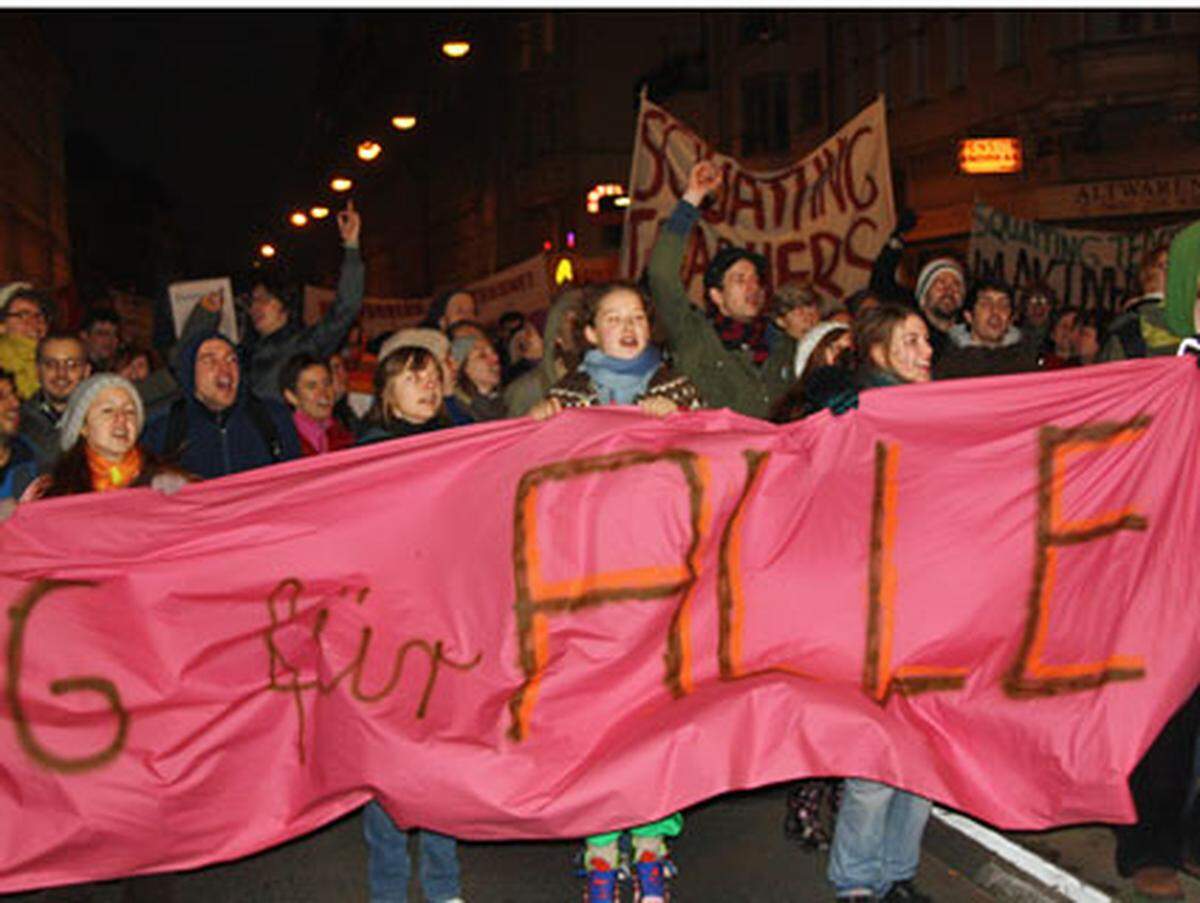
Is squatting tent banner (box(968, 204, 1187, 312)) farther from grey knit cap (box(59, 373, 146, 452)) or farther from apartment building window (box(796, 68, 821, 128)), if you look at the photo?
apartment building window (box(796, 68, 821, 128))

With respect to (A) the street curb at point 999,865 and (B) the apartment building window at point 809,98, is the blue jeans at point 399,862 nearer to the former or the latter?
(A) the street curb at point 999,865

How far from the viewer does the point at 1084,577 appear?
14.3 ft

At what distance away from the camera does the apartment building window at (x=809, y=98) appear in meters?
38.4

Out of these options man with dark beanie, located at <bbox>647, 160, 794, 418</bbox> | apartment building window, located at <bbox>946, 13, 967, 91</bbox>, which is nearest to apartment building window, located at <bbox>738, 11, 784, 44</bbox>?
apartment building window, located at <bbox>946, 13, 967, 91</bbox>

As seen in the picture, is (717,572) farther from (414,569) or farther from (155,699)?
(155,699)

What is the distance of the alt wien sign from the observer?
90.1ft

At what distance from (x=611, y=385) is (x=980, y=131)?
26.7 m

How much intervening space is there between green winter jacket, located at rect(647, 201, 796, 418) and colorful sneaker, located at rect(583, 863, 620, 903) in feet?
5.59

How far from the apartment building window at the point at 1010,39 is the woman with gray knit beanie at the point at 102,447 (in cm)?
2654

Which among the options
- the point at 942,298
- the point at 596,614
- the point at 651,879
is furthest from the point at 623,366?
the point at 942,298

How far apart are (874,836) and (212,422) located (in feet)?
9.42

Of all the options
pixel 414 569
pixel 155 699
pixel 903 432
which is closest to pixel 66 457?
pixel 155 699

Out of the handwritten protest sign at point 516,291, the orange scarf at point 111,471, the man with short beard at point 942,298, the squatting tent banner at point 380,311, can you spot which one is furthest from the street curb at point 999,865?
the squatting tent banner at point 380,311

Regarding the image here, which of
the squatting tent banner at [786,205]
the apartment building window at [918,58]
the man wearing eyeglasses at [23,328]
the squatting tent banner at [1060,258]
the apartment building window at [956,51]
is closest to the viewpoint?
the man wearing eyeglasses at [23,328]
